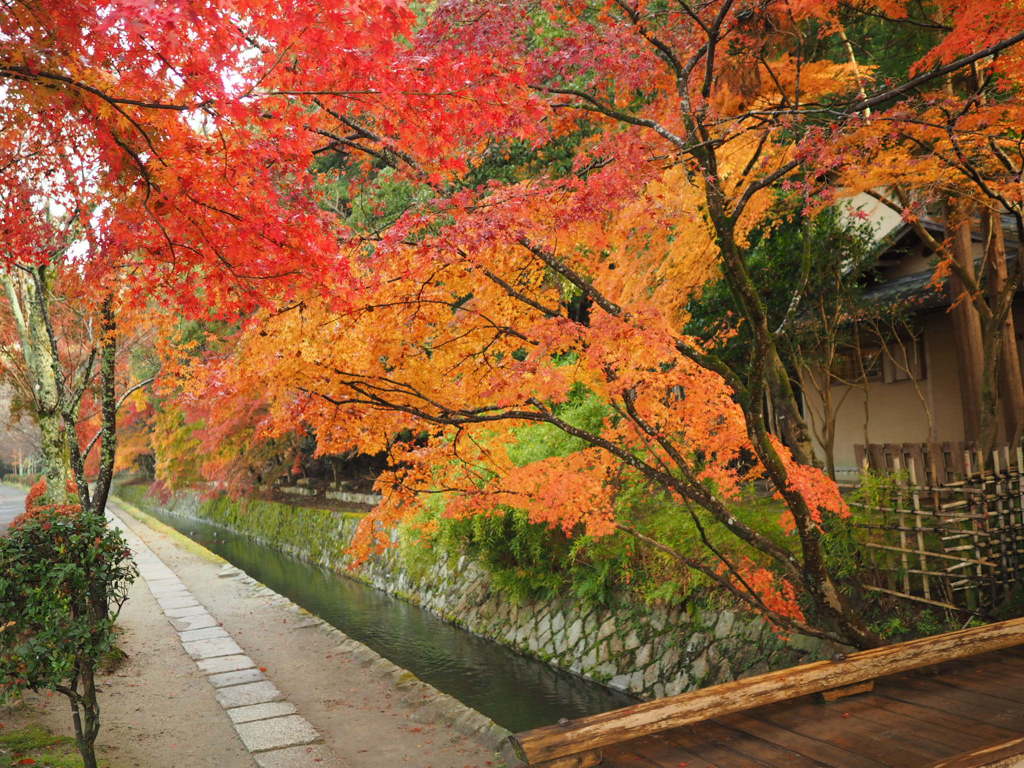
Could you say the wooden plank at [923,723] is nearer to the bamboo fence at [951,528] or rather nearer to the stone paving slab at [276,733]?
the bamboo fence at [951,528]

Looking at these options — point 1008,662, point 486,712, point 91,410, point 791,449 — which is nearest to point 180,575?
point 486,712

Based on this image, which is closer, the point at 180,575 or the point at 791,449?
the point at 791,449

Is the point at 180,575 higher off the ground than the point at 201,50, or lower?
lower

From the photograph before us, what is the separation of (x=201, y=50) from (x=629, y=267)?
255 inches

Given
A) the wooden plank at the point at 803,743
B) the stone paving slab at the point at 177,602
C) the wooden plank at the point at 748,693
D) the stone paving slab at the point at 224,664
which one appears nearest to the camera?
the wooden plank at the point at 803,743

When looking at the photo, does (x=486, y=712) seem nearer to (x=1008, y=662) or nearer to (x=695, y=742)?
(x=695, y=742)

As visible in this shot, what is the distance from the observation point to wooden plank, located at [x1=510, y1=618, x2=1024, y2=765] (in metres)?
4.31

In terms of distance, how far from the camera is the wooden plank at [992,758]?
3.85 metres

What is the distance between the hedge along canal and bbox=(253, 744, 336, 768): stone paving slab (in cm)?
349

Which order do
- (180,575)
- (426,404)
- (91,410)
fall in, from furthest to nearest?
(91,410)
(180,575)
(426,404)

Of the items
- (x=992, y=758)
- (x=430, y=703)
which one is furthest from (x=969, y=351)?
(x=430, y=703)

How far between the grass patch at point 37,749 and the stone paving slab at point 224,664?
2021mm

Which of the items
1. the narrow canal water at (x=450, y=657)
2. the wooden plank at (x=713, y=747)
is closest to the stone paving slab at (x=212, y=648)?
the narrow canal water at (x=450, y=657)

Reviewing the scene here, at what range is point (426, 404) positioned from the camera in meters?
7.14
